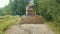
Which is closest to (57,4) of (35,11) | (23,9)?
(35,11)

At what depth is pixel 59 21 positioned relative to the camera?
1670 cm

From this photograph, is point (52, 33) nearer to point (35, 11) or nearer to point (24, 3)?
point (35, 11)

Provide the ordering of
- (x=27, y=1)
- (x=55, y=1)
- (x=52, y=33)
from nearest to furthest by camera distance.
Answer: (x=52, y=33) < (x=55, y=1) < (x=27, y=1)

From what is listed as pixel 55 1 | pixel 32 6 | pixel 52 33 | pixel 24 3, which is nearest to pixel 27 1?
pixel 24 3

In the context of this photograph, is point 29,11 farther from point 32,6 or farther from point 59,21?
point 59,21

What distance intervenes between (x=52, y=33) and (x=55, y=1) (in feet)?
14.2

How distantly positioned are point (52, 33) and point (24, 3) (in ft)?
128

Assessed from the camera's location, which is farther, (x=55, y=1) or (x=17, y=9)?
(x=17, y=9)

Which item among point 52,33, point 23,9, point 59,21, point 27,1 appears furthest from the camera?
point 27,1

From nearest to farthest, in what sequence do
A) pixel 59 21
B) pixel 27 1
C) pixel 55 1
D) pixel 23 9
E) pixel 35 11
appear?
pixel 59 21, pixel 55 1, pixel 35 11, pixel 23 9, pixel 27 1

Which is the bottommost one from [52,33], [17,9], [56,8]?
[17,9]

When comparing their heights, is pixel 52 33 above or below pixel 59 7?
below

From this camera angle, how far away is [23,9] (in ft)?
168

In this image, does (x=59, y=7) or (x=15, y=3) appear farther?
(x=15, y=3)
